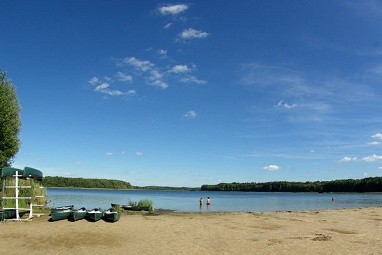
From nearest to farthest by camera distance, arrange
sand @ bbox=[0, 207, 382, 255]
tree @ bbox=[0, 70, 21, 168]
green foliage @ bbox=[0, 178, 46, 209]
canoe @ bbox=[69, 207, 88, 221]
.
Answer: sand @ bbox=[0, 207, 382, 255]
canoe @ bbox=[69, 207, 88, 221]
green foliage @ bbox=[0, 178, 46, 209]
tree @ bbox=[0, 70, 21, 168]

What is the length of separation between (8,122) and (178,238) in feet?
95.6

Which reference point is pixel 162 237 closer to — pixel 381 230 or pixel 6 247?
pixel 6 247

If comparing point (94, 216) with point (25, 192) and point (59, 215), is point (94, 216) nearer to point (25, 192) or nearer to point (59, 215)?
point (59, 215)

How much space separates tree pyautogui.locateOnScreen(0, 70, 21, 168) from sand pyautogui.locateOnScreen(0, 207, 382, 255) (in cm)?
1667

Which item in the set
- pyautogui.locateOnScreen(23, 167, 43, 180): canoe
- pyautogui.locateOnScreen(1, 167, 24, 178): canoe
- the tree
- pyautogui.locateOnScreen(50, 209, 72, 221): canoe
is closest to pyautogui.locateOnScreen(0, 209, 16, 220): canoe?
pyautogui.locateOnScreen(1, 167, 24, 178): canoe

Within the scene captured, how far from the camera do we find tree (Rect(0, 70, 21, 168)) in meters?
43.3

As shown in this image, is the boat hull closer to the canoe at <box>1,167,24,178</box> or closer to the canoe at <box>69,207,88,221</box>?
the canoe at <box>69,207,88,221</box>

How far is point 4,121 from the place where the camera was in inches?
1697

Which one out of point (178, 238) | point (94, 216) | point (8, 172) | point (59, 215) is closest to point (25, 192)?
point (8, 172)

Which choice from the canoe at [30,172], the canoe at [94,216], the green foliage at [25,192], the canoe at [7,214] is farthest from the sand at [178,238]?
the green foliage at [25,192]

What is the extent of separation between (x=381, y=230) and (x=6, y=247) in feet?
84.5

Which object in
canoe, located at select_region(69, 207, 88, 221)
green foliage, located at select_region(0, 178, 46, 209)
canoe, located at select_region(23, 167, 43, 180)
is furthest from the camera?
green foliage, located at select_region(0, 178, 46, 209)

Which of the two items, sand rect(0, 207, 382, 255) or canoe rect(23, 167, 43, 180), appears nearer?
sand rect(0, 207, 382, 255)

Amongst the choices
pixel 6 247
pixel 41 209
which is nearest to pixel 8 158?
pixel 41 209
